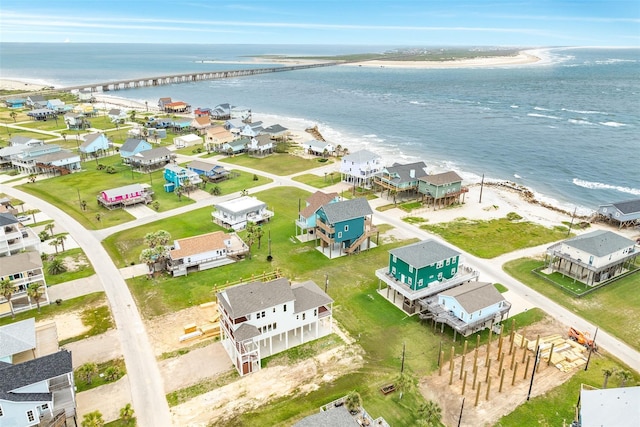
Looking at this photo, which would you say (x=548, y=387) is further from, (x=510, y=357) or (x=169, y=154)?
(x=169, y=154)

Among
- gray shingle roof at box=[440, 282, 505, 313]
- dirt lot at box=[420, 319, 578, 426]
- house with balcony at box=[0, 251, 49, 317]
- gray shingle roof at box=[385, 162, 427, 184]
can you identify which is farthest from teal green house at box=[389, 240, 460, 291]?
house with balcony at box=[0, 251, 49, 317]

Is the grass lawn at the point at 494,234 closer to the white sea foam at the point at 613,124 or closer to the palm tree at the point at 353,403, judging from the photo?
the palm tree at the point at 353,403

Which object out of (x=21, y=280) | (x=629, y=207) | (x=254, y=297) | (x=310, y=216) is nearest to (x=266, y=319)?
(x=254, y=297)

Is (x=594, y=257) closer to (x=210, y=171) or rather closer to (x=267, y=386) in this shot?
(x=267, y=386)

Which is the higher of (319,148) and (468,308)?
(319,148)

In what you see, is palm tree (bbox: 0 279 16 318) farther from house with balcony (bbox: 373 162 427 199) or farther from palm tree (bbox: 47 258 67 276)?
house with balcony (bbox: 373 162 427 199)

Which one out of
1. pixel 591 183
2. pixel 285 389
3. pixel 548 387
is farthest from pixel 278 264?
pixel 591 183
